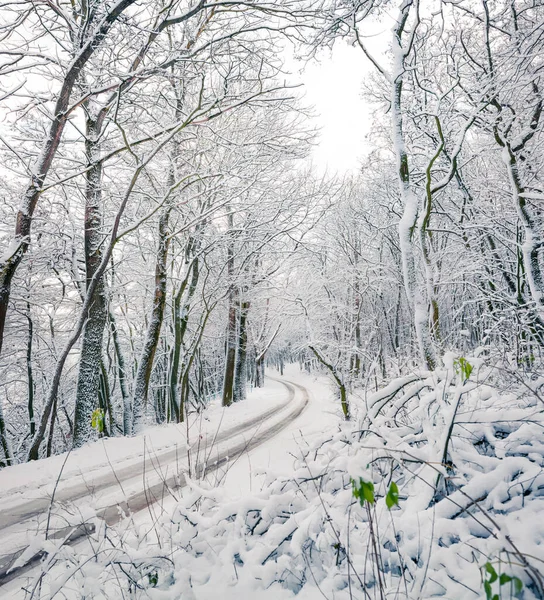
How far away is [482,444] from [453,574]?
1151mm

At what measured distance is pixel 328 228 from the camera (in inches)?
802

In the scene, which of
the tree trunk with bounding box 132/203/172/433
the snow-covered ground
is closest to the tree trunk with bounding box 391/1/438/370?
the snow-covered ground

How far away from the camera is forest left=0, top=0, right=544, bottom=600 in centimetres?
194

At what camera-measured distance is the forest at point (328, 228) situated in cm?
194

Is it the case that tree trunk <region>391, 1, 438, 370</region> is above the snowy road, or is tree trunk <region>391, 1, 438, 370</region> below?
above

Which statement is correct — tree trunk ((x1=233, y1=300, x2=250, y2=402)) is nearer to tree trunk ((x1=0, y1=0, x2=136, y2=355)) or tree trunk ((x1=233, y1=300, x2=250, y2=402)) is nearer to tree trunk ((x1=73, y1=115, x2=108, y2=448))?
tree trunk ((x1=73, y1=115, x2=108, y2=448))

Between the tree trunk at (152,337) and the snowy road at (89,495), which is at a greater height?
the tree trunk at (152,337)

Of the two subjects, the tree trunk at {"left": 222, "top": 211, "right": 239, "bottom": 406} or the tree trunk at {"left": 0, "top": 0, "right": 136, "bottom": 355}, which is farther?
the tree trunk at {"left": 222, "top": 211, "right": 239, "bottom": 406}

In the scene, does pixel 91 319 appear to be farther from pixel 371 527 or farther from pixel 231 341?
pixel 231 341

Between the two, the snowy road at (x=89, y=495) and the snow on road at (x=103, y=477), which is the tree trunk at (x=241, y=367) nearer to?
the snow on road at (x=103, y=477)

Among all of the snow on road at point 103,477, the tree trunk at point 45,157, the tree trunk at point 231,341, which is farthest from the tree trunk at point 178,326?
the tree trunk at point 45,157

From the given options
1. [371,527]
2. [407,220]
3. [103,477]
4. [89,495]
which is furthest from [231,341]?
[371,527]

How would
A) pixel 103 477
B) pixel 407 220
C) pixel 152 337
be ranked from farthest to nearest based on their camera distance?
pixel 152 337 < pixel 407 220 < pixel 103 477

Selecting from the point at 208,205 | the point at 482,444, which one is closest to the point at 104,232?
the point at 208,205
